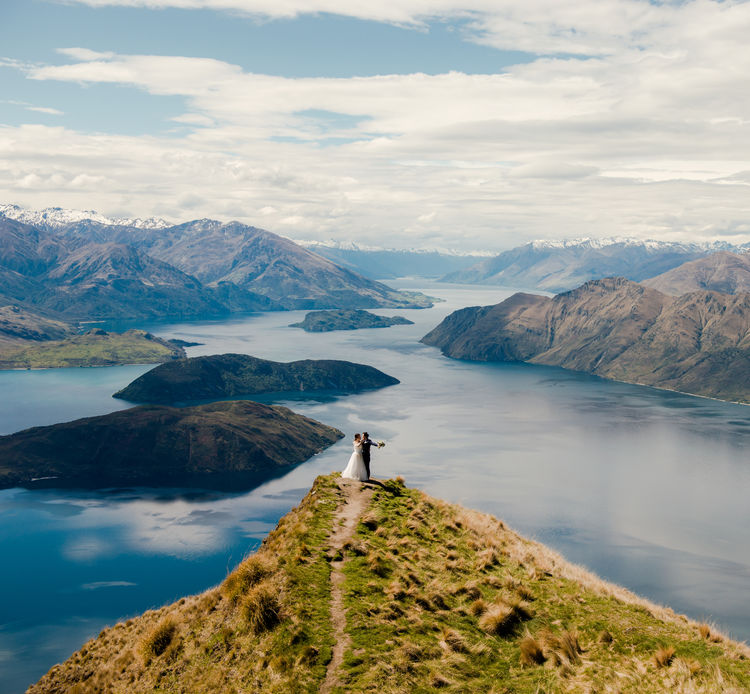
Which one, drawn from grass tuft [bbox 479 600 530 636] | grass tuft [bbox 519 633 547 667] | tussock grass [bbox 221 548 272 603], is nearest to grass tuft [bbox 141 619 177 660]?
tussock grass [bbox 221 548 272 603]

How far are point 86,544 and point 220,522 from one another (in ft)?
104

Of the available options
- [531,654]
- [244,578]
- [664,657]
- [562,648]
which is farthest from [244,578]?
[664,657]

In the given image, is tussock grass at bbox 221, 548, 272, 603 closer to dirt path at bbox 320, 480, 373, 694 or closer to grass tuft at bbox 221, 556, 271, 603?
grass tuft at bbox 221, 556, 271, 603

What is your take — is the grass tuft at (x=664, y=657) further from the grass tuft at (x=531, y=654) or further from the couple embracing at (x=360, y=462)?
the couple embracing at (x=360, y=462)

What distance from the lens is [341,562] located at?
2839cm

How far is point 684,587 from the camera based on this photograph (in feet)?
424

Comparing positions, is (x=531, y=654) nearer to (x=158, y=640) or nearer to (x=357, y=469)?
(x=158, y=640)

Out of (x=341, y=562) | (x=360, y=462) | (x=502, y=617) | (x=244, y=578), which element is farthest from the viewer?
(x=360, y=462)

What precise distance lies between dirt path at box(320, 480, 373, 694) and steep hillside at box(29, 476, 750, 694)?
0.23ft

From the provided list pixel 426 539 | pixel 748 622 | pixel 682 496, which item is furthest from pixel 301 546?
pixel 682 496

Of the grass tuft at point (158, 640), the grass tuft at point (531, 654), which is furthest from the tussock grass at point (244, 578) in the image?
the grass tuft at point (531, 654)

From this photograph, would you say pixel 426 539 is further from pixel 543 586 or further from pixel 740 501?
pixel 740 501

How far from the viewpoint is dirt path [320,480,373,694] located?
21.2 m

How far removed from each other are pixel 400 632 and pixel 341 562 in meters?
5.56
